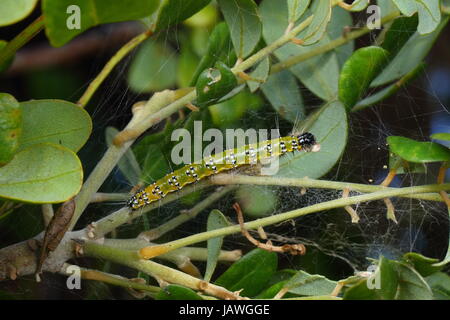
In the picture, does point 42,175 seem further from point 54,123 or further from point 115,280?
point 115,280

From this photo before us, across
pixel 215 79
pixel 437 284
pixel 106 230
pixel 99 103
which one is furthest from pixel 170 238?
pixel 437 284

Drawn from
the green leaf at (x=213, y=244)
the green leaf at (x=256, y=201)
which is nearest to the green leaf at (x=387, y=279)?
the green leaf at (x=213, y=244)

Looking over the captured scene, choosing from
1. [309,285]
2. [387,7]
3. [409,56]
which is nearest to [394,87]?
[409,56]

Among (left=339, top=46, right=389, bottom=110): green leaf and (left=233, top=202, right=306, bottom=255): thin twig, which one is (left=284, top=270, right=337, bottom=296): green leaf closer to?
(left=233, top=202, right=306, bottom=255): thin twig

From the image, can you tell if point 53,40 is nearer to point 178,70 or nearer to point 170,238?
point 170,238

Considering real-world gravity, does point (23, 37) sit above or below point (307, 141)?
above

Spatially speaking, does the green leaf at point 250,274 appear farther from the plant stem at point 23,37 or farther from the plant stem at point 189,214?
the plant stem at point 23,37
